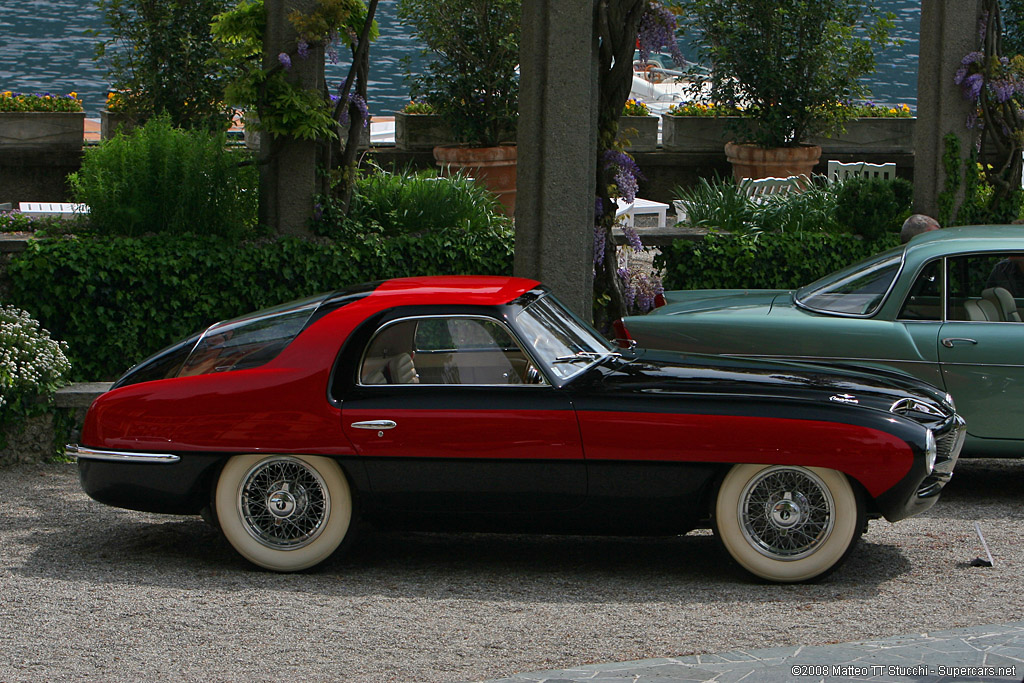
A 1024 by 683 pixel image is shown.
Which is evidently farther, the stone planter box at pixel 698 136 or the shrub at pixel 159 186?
the stone planter box at pixel 698 136

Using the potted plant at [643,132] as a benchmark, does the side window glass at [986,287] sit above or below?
below

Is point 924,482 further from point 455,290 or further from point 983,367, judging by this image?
point 455,290

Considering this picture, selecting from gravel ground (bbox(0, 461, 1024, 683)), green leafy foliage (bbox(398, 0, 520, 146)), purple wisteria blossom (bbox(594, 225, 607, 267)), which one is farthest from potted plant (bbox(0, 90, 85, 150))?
gravel ground (bbox(0, 461, 1024, 683))

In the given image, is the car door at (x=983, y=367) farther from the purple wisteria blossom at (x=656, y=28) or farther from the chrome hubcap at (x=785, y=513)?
the purple wisteria blossom at (x=656, y=28)

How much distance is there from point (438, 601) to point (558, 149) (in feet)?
15.2

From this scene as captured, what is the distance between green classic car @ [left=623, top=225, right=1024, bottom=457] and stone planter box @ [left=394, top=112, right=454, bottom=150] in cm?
966

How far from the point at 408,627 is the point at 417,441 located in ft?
3.10

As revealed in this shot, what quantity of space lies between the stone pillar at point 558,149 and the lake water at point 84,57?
28.0 metres

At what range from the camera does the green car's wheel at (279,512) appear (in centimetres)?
586

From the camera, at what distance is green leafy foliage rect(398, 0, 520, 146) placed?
15422 mm

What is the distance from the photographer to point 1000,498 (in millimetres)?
7438

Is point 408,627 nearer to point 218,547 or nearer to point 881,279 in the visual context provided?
point 218,547

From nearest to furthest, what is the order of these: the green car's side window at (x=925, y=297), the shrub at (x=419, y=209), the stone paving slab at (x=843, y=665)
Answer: the stone paving slab at (x=843, y=665), the green car's side window at (x=925, y=297), the shrub at (x=419, y=209)

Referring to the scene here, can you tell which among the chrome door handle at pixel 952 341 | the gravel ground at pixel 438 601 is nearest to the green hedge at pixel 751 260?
the chrome door handle at pixel 952 341
